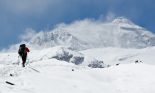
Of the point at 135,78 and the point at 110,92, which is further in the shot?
the point at 135,78

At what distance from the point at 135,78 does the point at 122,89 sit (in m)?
2.69

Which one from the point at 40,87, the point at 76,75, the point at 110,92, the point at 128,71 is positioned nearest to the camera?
the point at 40,87

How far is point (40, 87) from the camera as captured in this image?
29.3m

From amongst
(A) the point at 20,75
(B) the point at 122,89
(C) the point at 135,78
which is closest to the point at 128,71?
(C) the point at 135,78

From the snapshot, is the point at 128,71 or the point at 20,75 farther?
the point at 128,71

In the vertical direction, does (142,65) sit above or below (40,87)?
above

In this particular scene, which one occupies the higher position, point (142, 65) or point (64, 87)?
point (142, 65)

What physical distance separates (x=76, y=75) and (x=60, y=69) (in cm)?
276

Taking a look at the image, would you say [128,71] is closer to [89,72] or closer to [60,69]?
[89,72]

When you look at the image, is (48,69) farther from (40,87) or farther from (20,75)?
(40,87)

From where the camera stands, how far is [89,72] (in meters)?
36.5

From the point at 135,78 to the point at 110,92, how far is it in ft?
13.7

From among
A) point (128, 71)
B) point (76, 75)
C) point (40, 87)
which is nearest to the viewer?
point (40, 87)

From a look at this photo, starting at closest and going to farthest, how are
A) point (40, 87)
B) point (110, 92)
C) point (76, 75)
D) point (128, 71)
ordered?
point (40, 87) < point (110, 92) < point (76, 75) < point (128, 71)
